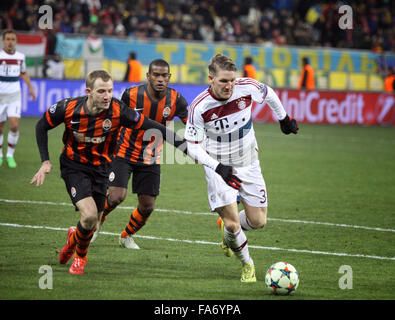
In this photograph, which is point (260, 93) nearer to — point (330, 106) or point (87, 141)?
point (87, 141)

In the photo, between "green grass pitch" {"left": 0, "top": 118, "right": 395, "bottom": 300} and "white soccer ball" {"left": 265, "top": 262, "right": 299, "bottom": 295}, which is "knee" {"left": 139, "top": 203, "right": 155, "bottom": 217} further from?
"white soccer ball" {"left": 265, "top": 262, "right": 299, "bottom": 295}

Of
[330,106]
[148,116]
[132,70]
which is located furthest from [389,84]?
[148,116]

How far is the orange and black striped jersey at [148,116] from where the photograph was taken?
7.62m

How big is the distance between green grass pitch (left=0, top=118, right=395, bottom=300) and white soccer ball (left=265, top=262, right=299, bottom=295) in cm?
8

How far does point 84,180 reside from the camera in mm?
6430

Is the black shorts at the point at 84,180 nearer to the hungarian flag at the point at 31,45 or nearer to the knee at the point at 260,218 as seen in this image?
the knee at the point at 260,218

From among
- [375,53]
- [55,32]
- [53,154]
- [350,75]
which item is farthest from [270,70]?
[53,154]

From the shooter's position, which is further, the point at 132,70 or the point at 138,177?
the point at 132,70

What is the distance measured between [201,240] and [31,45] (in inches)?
594

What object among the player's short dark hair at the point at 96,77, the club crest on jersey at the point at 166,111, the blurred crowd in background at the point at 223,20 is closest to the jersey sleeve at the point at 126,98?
the club crest on jersey at the point at 166,111

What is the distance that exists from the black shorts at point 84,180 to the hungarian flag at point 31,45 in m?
15.4

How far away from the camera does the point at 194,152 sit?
245 inches

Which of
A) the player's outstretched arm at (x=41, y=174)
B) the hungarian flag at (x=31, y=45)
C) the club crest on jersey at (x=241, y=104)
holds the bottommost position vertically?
the player's outstretched arm at (x=41, y=174)

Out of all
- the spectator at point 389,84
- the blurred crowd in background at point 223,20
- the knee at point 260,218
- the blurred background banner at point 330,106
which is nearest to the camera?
the knee at point 260,218
